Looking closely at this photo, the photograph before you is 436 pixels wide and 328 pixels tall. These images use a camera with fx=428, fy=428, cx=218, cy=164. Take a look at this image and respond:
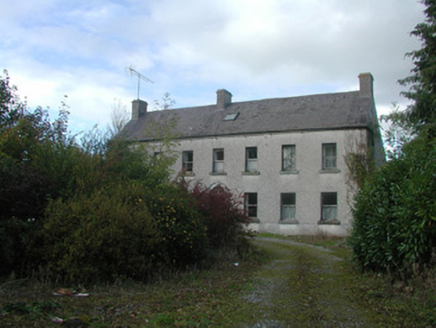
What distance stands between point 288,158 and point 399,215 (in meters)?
17.1

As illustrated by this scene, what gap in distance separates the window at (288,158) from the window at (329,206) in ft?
8.57

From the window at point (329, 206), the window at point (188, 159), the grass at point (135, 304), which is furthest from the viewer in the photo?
the window at point (188, 159)

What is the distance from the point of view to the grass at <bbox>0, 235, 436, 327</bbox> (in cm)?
590

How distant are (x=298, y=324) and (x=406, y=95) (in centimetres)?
1693

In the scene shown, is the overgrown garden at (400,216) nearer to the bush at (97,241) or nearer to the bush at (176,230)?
the bush at (176,230)

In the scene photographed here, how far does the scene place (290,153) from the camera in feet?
84.2

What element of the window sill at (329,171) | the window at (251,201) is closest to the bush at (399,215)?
the window sill at (329,171)

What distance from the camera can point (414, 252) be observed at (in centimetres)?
809

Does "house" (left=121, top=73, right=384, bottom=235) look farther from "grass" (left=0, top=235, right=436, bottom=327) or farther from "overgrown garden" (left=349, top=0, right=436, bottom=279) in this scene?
"grass" (left=0, top=235, right=436, bottom=327)

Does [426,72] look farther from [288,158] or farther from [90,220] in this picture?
[90,220]

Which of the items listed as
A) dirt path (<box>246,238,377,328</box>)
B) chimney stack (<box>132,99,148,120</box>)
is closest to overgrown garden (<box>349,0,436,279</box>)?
dirt path (<box>246,238,377,328</box>)

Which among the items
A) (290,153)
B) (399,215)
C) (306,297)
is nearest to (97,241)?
(306,297)

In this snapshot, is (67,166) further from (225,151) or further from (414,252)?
(225,151)

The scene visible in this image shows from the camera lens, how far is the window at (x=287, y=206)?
986 inches
